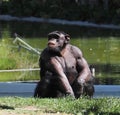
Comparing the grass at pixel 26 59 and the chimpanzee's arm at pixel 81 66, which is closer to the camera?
the chimpanzee's arm at pixel 81 66

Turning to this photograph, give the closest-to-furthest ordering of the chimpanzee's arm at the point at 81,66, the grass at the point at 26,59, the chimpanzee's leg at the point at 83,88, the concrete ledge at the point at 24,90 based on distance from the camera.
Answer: the chimpanzee's leg at the point at 83,88, the chimpanzee's arm at the point at 81,66, the concrete ledge at the point at 24,90, the grass at the point at 26,59

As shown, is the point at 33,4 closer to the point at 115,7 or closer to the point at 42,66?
the point at 115,7

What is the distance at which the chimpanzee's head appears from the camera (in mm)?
7938

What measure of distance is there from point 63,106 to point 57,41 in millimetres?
1933

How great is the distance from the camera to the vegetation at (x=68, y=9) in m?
40.3

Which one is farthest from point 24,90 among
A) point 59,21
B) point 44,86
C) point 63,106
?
point 59,21

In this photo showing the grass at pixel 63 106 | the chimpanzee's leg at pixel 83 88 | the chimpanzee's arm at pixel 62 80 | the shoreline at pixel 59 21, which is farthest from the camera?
the shoreline at pixel 59 21

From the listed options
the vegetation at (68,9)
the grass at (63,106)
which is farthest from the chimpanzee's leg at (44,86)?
the vegetation at (68,9)

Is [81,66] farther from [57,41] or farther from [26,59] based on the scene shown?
[26,59]

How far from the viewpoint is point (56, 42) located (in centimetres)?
796

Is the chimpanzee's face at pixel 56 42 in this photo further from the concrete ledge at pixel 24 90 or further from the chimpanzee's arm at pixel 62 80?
the concrete ledge at pixel 24 90

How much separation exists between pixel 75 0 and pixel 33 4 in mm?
3604

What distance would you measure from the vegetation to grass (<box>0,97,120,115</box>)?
32.4 meters

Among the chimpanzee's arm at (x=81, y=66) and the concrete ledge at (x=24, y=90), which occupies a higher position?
the chimpanzee's arm at (x=81, y=66)
